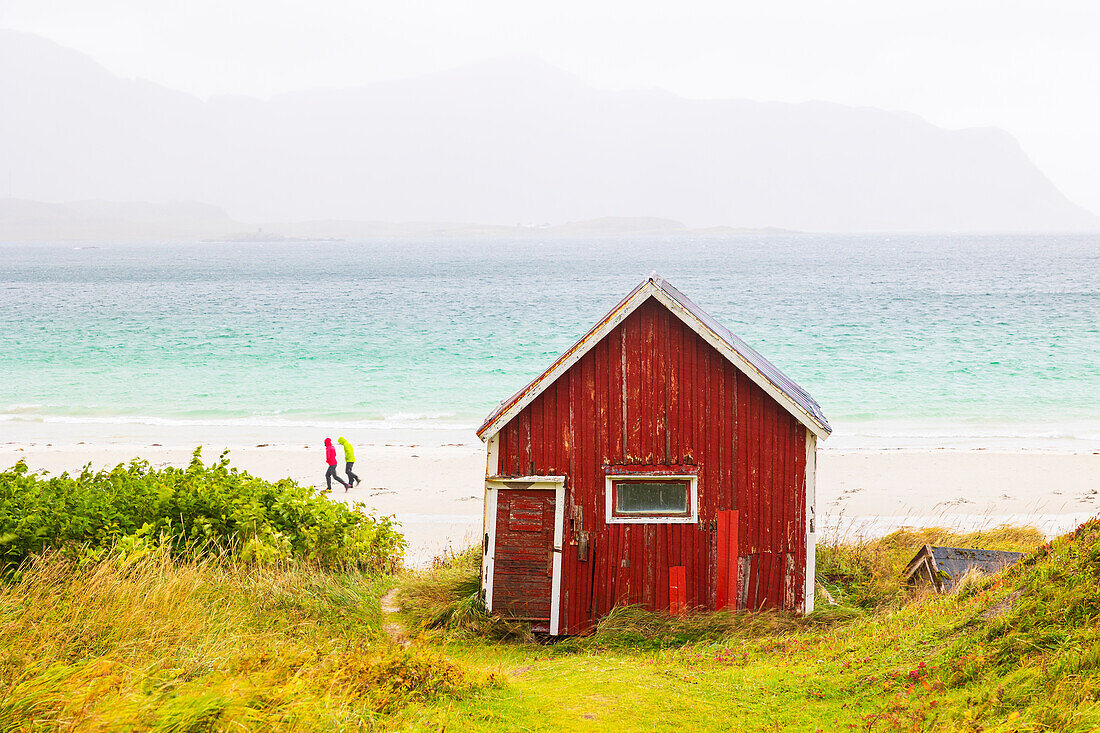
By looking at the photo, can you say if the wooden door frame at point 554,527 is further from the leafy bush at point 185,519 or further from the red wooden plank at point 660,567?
the leafy bush at point 185,519

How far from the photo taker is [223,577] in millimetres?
10508

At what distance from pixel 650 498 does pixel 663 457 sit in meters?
0.63

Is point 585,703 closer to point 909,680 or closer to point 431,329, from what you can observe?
point 909,680

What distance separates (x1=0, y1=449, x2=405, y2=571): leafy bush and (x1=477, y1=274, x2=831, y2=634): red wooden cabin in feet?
10.4

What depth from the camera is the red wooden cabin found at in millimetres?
11578

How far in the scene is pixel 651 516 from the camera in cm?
1166

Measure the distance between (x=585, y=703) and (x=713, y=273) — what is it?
129525 mm

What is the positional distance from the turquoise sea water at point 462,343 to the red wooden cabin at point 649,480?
25.0m

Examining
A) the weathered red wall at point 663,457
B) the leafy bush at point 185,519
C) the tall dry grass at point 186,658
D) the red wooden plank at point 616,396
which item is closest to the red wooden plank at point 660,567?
the weathered red wall at point 663,457

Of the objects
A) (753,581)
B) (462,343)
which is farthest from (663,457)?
(462,343)

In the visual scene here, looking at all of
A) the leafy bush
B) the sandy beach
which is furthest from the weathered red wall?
the sandy beach

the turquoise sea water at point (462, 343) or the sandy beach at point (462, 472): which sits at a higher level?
the turquoise sea water at point (462, 343)

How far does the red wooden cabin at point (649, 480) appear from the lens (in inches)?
456

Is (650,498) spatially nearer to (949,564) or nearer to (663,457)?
(663,457)
